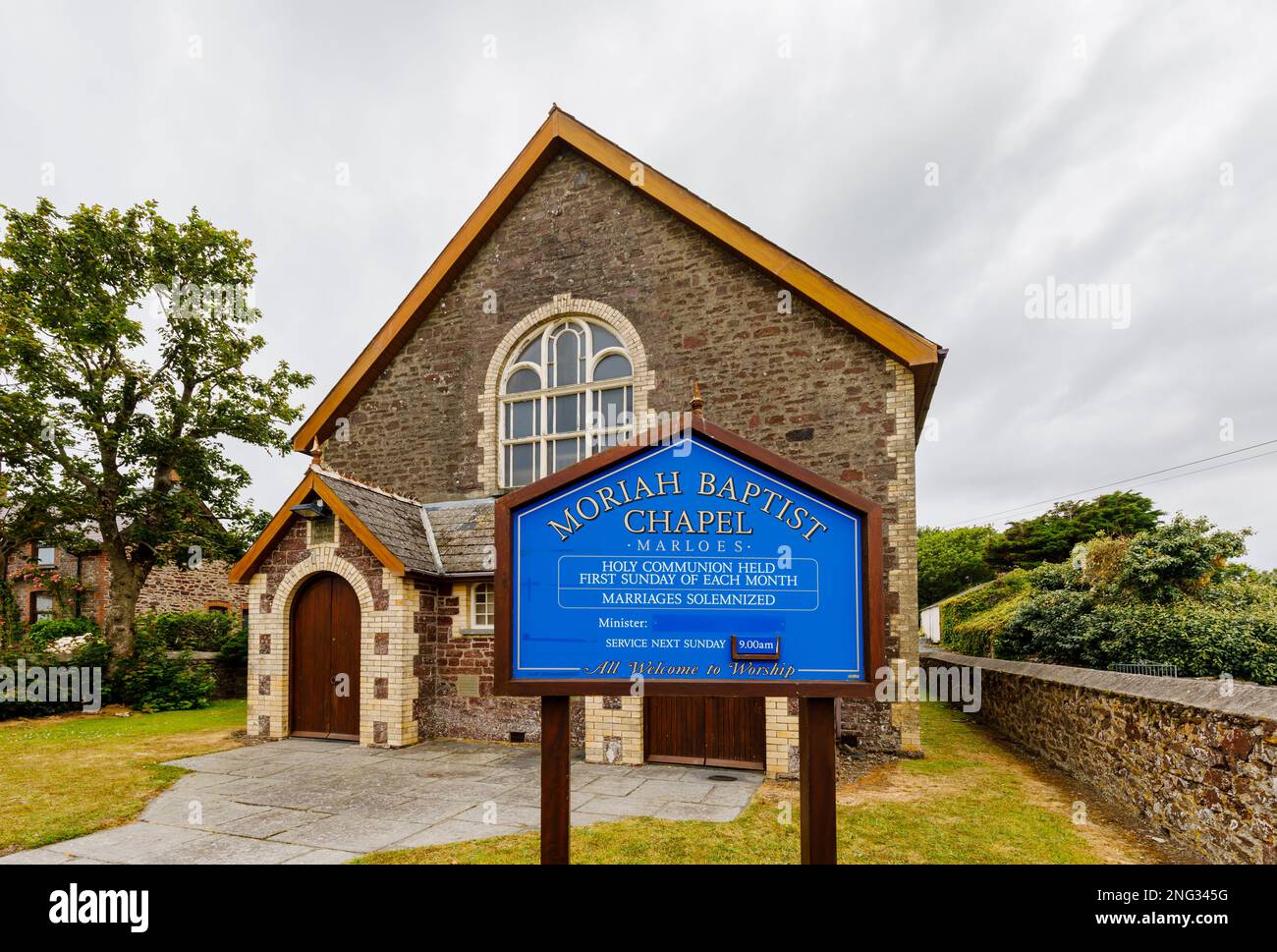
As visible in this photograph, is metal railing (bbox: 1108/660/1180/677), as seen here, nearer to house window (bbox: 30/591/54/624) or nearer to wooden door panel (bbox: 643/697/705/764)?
wooden door panel (bbox: 643/697/705/764)

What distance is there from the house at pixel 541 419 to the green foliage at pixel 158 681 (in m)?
6.93

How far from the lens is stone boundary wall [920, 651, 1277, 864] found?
5.07 meters

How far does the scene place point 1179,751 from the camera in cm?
613

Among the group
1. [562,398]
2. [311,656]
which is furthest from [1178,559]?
[311,656]

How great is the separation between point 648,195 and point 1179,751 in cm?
1075

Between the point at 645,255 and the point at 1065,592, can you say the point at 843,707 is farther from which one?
the point at 645,255

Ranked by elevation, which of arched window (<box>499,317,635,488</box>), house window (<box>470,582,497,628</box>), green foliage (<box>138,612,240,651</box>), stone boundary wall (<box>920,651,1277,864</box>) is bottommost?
green foliage (<box>138,612,240,651</box>)

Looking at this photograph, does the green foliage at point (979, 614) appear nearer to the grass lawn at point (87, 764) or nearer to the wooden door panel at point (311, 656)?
the wooden door panel at point (311, 656)

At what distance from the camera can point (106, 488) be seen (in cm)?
1633

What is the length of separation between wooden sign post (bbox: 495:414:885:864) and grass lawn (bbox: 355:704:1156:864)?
2.19 metres

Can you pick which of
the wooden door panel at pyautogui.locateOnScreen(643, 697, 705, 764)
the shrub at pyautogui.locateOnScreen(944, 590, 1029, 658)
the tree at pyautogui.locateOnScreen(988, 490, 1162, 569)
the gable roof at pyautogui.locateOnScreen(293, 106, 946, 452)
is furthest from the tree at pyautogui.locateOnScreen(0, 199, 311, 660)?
the tree at pyautogui.locateOnScreen(988, 490, 1162, 569)

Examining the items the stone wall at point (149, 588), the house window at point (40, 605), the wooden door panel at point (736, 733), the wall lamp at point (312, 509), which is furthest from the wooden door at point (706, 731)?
the house window at point (40, 605)

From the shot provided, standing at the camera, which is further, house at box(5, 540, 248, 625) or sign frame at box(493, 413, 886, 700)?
house at box(5, 540, 248, 625)

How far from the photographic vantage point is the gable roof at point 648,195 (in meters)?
10.2
